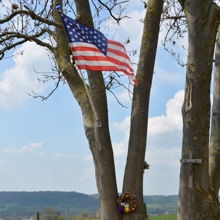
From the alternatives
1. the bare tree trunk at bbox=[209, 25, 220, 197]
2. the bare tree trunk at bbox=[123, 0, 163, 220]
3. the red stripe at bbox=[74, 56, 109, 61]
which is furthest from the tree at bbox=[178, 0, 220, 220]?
the red stripe at bbox=[74, 56, 109, 61]

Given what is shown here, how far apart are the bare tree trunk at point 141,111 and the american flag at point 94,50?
215 millimetres

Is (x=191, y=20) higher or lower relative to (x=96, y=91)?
higher

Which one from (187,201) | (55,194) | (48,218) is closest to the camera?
(187,201)

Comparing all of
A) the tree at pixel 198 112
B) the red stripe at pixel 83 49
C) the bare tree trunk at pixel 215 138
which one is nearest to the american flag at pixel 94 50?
the red stripe at pixel 83 49

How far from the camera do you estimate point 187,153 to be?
6.64 metres

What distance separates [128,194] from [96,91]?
1.64 metres

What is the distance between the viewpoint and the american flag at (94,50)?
23.5 feet

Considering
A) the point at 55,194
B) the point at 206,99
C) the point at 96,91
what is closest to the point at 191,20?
the point at 206,99

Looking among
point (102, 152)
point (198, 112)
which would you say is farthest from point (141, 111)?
point (198, 112)

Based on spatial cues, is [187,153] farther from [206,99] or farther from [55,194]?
[55,194]

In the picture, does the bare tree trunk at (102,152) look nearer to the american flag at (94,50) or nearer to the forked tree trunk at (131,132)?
the forked tree trunk at (131,132)

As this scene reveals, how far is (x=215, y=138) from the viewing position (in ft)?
26.2

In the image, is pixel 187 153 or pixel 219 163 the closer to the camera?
pixel 187 153

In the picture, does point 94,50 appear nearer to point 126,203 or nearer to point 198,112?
point 198,112
